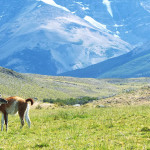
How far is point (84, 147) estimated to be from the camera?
38.5 feet

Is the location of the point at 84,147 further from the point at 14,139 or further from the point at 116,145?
the point at 14,139

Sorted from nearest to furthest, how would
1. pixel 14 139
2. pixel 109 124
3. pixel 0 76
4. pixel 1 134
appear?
1. pixel 14 139
2. pixel 1 134
3. pixel 109 124
4. pixel 0 76

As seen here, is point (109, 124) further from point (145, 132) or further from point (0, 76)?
point (0, 76)

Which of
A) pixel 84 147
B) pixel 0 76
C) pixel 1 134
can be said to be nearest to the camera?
pixel 84 147

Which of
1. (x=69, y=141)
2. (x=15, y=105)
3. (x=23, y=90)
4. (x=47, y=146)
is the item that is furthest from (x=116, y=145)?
(x=23, y=90)

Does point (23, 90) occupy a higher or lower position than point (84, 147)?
higher

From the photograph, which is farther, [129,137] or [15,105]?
[15,105]

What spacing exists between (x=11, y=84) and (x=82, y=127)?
164372 mm

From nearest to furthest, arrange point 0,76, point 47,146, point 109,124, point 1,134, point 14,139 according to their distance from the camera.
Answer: point 47,146
point 14,139
point 1,134
point 109,124
point 0,76

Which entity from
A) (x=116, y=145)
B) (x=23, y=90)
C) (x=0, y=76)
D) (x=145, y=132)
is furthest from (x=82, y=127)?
(x=0, y=76)

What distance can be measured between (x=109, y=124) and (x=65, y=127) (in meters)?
2.99

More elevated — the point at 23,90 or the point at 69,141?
the point at 23,90

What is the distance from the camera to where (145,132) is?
14.6 m

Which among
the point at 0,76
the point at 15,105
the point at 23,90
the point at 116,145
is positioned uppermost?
the point at 0,76
